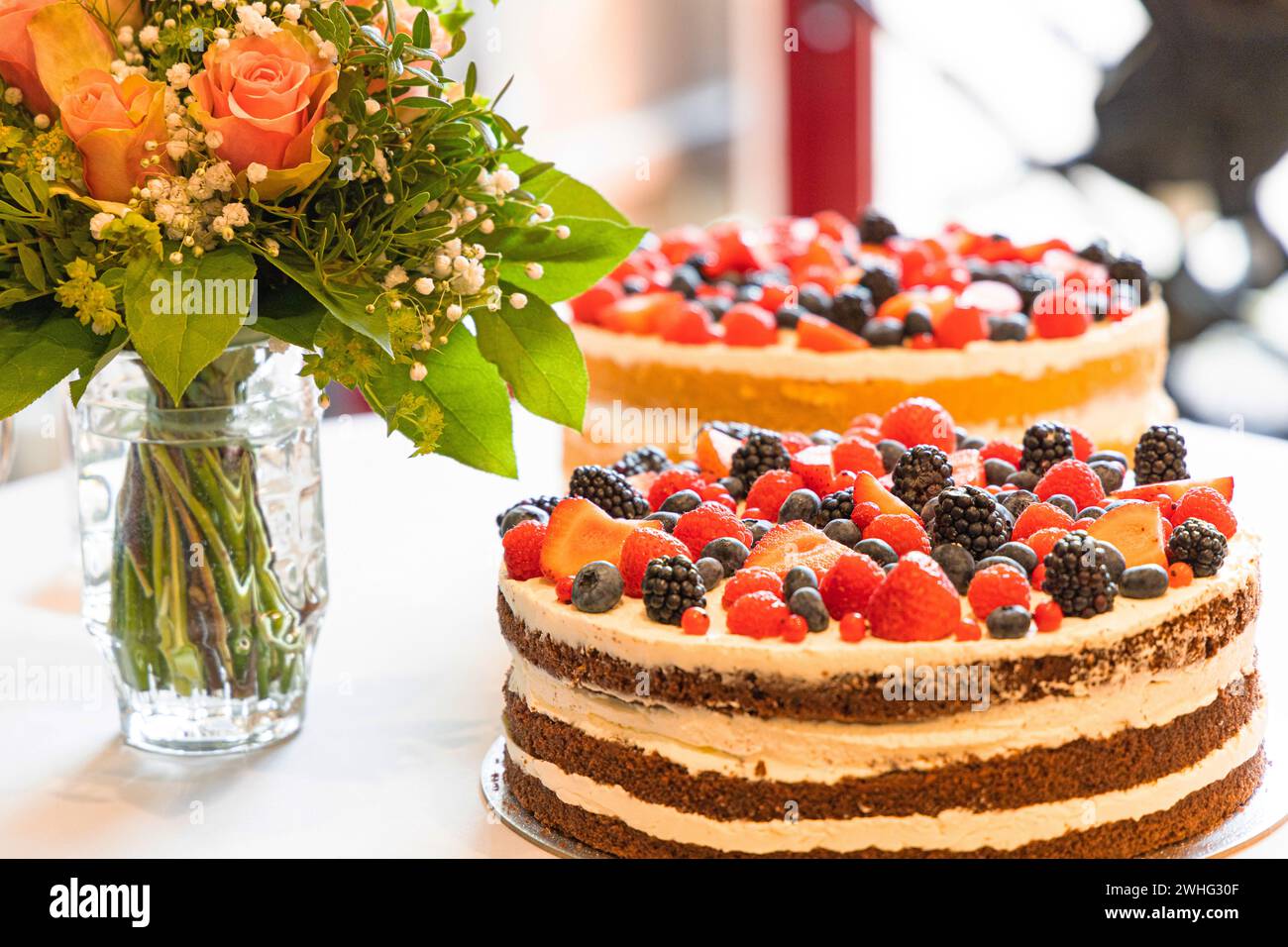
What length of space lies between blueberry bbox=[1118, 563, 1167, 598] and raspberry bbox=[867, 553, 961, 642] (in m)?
0.25

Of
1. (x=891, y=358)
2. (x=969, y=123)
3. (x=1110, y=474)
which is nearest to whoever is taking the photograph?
(x=1110, y=474)

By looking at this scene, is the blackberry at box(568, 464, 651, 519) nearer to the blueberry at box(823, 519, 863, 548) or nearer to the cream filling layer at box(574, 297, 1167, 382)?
the blueberry at box(823, 519, 863, 548)

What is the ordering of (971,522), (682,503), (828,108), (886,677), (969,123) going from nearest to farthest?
(886,677) → (971,522) → (682,503) → (969,123) → (828,108)

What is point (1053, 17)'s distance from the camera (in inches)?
245

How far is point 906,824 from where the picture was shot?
196 centimetres

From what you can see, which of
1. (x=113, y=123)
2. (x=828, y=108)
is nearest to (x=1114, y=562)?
(x=113, y=123)

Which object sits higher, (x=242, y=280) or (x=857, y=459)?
(x=242, y=280)

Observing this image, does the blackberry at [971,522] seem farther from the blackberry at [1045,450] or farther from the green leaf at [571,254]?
the green leaf at [571,254]

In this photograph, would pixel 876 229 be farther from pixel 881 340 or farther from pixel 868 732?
pixel 868 732

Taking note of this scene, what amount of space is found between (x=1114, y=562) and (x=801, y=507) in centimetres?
44
